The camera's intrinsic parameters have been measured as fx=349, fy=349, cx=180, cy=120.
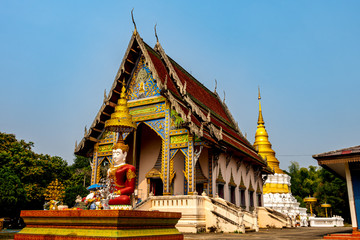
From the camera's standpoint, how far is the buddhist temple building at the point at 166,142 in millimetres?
13312

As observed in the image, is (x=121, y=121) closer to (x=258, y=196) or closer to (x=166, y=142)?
(x=166, y=142)

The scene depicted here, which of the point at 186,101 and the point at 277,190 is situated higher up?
the point at 186,101

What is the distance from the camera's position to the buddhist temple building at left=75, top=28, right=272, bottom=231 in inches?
524

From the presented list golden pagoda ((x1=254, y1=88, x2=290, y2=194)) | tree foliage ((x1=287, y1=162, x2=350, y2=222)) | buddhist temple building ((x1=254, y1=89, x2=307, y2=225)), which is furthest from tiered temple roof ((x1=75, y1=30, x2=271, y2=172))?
tree foliage ((x1=287, y1=162, x2=350, y2=222))

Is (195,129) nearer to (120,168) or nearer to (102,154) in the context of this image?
(102,154)

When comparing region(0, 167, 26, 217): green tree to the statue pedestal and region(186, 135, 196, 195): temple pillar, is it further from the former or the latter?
the statue pedestal

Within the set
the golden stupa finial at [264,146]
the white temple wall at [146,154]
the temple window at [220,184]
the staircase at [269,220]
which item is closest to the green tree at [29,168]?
the white temple wall at [146,154]

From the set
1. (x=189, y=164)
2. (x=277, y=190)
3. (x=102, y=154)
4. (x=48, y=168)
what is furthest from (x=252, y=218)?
(x=277, y=190)

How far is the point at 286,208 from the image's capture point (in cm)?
2720

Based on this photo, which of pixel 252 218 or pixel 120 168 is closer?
pixel 120 168

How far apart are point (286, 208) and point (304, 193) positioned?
18.1m

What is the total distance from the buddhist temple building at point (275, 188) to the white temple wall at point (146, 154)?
11738 mm

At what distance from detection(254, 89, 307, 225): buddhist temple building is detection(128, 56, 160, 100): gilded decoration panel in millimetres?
13550

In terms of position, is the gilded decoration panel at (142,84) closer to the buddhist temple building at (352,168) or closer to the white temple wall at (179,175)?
the white temple wall at (179,175)
